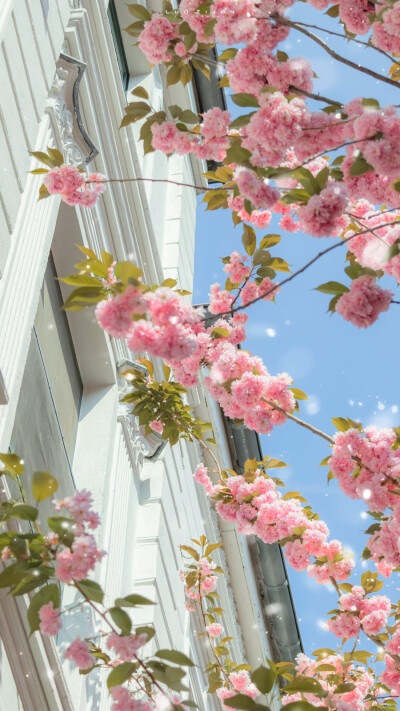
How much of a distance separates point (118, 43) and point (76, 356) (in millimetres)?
4955

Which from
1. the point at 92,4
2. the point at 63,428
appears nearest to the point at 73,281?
the point at 63,428

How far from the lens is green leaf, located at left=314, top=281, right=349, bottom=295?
268cm

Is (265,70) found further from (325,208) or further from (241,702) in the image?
(241,702)

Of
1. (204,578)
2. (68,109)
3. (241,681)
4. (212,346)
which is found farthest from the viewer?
(204,578)

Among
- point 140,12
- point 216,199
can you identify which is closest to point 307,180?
point 216,199

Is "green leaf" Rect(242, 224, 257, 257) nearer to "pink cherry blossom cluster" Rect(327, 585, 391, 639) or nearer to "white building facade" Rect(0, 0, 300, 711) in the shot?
"white building facade" Rect(0, 0, 300, 711)

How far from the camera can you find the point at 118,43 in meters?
9.09

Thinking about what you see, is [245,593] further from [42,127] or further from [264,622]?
[42,127]

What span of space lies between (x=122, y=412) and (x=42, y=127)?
2259mm

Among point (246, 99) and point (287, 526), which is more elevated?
point (246, 99)

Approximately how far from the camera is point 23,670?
3424 millimetres

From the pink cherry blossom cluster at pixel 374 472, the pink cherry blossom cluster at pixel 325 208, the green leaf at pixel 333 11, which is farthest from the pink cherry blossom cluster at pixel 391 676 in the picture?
the green leaf at pixel 333 11

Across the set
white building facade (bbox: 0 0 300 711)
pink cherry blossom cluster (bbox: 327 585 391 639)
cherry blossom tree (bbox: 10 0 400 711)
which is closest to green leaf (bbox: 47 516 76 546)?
cherry blossom tree (bbox: 10 0 400 711)

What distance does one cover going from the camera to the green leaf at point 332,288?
2.68 m
